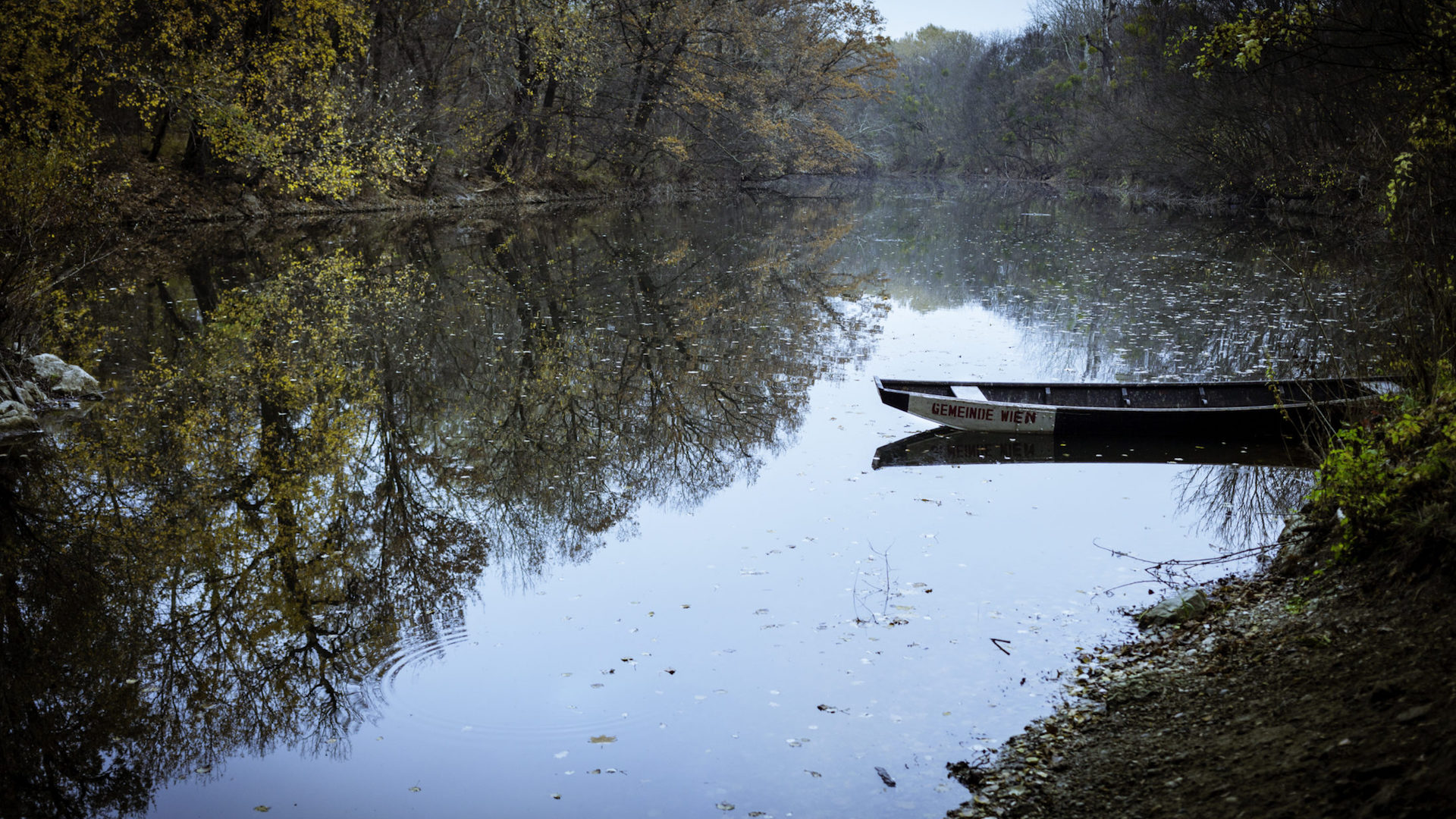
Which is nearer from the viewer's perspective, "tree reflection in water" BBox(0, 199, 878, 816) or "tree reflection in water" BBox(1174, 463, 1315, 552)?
"tree reflection in water" BBox(0, 199, 878, 816)

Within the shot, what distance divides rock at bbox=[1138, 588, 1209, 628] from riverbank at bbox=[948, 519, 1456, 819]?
137mm

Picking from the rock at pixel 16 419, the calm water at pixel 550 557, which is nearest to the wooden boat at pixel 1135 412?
the calm water at pixel 550 557

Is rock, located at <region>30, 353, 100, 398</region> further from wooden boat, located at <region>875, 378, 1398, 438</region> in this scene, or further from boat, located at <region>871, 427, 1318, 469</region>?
wooden boat, located at <region>875, 378, 1398, 438</region>

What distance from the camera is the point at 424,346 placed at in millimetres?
15805

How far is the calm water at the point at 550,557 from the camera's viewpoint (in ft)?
18.5

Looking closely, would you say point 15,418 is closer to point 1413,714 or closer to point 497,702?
point 497,702

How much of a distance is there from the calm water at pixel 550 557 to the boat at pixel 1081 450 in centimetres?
19

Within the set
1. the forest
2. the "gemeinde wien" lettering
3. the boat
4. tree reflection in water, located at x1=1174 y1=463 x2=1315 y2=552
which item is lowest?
tree reflection in water, located at x1=1174 y1=463 x2=1315 y2=552

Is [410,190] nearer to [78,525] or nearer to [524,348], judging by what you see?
[524,348]

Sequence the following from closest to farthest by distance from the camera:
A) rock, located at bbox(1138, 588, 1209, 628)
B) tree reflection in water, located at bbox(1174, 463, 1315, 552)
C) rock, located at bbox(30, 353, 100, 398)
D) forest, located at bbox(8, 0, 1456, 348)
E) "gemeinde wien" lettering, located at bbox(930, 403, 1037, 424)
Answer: rock, located at bbox(1138, 588, 1209, 628) < tree reflection in water, located at bbox(1174, 463, 1315, 552) < "gemeinde wien" lettering, located at bbox(930, 403, 1037, 424) < forest, located at bbox(8, 0, 1456, 348) < rock, located at bbox(30, 353, 100, 398)

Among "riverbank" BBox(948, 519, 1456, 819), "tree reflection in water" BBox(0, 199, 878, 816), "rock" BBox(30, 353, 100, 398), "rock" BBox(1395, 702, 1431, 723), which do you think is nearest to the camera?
"riverbank" BBox(948, 519, 1456, 819)

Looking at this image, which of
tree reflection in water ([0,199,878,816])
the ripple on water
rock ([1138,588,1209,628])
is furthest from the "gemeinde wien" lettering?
the ripple on water

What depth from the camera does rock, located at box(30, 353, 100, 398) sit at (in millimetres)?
12492

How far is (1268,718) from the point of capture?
4711mm
